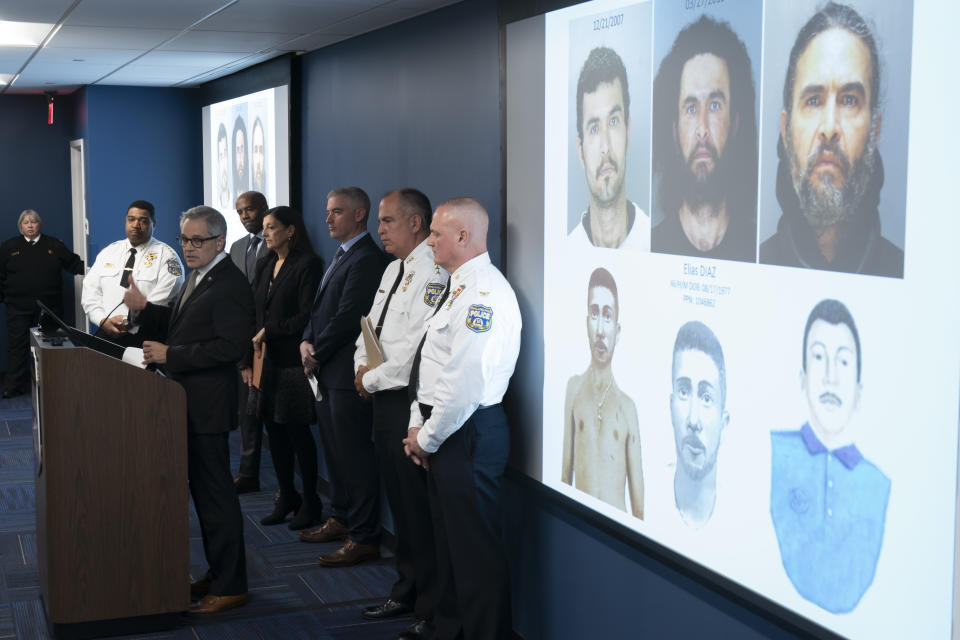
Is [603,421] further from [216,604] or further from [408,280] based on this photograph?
[216,604]

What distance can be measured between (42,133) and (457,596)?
878 centimetres

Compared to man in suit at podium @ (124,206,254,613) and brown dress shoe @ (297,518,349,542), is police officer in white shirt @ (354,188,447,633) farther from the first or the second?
brown dress shoe @ (297,518,349,542)

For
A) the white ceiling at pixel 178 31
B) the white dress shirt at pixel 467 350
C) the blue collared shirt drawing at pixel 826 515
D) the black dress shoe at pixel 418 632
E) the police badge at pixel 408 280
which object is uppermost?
the white ceiling at pixel 178 31

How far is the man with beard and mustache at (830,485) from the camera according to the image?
6.99 ft

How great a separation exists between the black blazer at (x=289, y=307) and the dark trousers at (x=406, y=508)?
→ 1.22m

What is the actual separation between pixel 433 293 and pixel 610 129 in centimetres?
107

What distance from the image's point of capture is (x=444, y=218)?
3.52 meters

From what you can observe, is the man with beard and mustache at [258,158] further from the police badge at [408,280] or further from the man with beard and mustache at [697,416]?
the man with beard and mustache at [697,416]

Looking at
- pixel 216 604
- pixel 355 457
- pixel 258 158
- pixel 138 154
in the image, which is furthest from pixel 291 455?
pixel 138 154

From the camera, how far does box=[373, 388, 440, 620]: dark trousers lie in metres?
3.88

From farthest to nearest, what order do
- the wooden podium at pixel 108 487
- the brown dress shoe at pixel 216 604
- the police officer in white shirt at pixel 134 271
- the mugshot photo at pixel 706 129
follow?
the police officer in white shirt at pixel 134 271, the brown dress shoe at pixel 216 604, the wooden podium at pixel 108 487, the mugshot photo at pixel 706 129

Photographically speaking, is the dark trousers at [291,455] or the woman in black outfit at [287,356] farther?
the dark trousers at [291,455]

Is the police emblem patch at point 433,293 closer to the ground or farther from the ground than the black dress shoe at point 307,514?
farther from the ground

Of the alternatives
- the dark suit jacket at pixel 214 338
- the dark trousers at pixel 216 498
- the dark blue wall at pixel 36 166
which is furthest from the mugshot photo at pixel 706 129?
the dark blue wall at pixel 36 166
